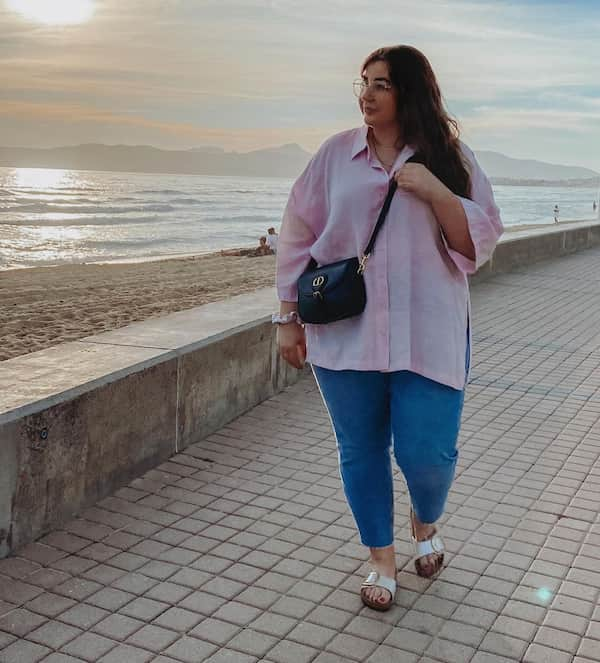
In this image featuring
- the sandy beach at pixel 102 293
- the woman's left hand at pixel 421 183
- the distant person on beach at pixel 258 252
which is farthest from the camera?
the distant person on beach at pixel 258 252

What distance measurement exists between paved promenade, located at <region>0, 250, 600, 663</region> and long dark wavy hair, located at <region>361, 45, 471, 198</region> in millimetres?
1478

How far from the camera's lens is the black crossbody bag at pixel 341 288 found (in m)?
3.02

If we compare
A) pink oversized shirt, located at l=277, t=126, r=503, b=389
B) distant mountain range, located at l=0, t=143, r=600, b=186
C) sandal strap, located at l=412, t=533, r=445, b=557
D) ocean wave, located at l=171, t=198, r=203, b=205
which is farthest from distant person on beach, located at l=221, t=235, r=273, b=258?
distant mountain range, located at l=0, t=143, r=600, b=186

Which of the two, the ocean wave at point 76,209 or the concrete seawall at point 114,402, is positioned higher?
the concrete seawall at point 114,402

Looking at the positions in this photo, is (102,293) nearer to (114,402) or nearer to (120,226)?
(114,402)

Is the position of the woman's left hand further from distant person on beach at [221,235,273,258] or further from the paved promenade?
distant person on beach at [221,235,273,258]

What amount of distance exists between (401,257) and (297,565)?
52.3 inches

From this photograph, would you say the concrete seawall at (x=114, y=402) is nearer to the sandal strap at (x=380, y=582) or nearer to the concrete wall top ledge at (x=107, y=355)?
the concrete wall top ledge at (x=107, y=355)

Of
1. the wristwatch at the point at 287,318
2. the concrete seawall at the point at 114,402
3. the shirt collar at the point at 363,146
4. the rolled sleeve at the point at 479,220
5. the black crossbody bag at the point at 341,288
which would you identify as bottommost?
the concrete seawall at the point at 114,402

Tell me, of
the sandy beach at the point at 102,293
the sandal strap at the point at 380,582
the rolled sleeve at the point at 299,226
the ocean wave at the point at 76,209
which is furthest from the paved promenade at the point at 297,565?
the ocean wave at the point at 76,209

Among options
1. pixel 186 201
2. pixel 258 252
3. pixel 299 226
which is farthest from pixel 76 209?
pixel 299 226

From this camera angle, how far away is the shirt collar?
3.07 m

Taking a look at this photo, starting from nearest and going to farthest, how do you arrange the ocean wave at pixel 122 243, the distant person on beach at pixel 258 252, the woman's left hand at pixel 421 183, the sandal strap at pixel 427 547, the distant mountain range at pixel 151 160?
the woman's left hand at pixel 421 183, the sandal strap at pixel 427 547, the distant person on beach at pixel 258 252, the ocean wave at pixel 122 243, the distant mountain range at pixel 151 160

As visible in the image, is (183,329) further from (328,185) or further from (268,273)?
(268,273)
